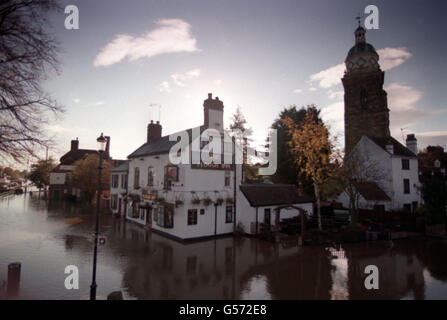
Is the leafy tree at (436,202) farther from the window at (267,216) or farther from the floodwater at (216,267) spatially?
the window at (267,216)

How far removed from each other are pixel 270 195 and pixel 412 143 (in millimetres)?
24524

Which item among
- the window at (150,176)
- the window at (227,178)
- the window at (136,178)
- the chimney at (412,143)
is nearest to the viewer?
the window at (227,178)

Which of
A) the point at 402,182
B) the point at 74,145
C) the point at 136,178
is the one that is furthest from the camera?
→ the point at 74,145

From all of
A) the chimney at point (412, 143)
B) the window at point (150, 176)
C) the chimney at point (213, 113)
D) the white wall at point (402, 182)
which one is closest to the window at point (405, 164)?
the white wall at point (402, 182)

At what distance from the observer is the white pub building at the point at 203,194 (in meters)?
18.4

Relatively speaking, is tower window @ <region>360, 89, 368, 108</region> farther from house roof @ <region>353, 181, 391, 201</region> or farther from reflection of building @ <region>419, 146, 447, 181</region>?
reflection of building @ <region>419, 146, 447, 181</region>

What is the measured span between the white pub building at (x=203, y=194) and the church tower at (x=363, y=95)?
57.6ft

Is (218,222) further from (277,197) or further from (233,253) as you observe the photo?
(277,197)

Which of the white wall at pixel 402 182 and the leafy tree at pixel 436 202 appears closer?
the leafy tree at pixel 436 202

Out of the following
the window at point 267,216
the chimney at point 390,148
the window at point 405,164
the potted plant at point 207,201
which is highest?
the chimney at point 390,148

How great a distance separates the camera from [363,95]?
34.4 m

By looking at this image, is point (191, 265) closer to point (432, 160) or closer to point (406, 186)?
point (406, 186)

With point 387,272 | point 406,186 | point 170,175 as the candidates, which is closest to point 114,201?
point 170,175
